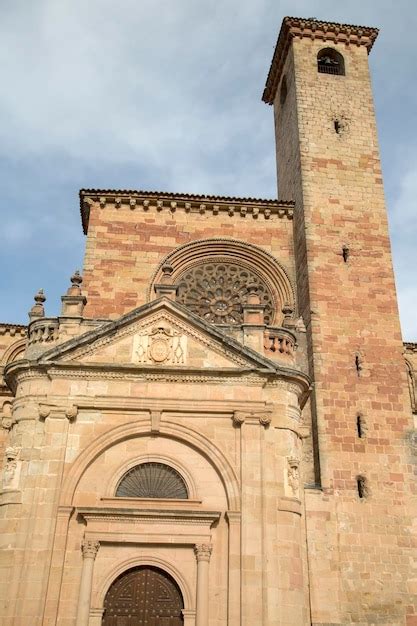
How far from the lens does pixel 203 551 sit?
1110 centimetres

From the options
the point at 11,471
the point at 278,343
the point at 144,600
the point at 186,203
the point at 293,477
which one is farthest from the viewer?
the point at 186,203

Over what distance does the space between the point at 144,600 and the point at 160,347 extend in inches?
176

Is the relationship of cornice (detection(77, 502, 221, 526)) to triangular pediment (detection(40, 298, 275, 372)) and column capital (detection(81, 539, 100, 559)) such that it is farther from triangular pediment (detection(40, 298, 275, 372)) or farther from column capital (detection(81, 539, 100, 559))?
triangular pediment (detection(40, 298, 275, 372))

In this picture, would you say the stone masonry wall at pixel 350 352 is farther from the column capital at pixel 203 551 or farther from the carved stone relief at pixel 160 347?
the carved stone relief at pixel 160 347

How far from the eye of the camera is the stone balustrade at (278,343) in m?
13.0

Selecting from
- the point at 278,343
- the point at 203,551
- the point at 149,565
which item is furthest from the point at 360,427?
the point at 149,565

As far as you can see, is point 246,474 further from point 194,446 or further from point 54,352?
point 54,352

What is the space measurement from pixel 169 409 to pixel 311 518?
429cm

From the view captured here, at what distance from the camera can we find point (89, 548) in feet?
36.1

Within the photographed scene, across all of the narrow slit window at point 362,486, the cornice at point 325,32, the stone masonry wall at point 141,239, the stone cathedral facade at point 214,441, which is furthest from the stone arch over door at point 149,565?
the cornice at point 325,32

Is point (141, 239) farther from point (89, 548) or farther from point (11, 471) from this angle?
point (89, 548)

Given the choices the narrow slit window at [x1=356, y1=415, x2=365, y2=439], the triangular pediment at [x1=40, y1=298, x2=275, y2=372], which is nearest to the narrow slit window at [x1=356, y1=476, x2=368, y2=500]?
the narrow slit window at [x1=356, y1=415, x2=365, y2=439]

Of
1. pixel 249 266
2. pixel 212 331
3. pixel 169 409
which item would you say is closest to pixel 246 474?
pixel 169 409

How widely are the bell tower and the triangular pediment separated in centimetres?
375
